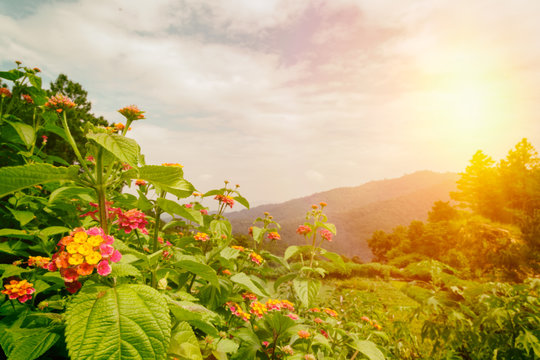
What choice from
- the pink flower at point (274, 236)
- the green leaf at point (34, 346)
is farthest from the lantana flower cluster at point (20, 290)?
the pink flower at point (274, 236)

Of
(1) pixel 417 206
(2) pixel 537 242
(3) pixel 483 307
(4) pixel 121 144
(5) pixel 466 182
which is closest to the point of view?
Result: (4) pixel 121 144

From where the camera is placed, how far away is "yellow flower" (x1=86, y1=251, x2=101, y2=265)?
72 centimetres

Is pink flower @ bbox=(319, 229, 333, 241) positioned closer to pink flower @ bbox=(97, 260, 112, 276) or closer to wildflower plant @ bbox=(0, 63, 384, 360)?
wildflower plant @ bbox=(0, 63, 384, 360)

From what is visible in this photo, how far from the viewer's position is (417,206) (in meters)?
56.6

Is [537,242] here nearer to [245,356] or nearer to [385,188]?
[245,356]

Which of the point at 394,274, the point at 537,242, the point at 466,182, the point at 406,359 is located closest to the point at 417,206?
the point at 466,182

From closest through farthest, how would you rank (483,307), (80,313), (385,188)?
(80,313) < (483,307) < (385,188)

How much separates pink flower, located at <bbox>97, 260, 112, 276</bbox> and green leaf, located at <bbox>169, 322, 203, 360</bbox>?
367mm

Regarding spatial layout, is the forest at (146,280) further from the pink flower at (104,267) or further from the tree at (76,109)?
the tree at (76,109)

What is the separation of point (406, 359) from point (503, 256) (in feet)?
10.9

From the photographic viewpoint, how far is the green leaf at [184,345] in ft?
2.92

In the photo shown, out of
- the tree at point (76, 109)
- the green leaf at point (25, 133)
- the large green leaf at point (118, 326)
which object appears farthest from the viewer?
the tree at point (76, 109)

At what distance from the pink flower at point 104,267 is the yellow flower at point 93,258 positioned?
24 mm

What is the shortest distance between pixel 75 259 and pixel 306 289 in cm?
142
